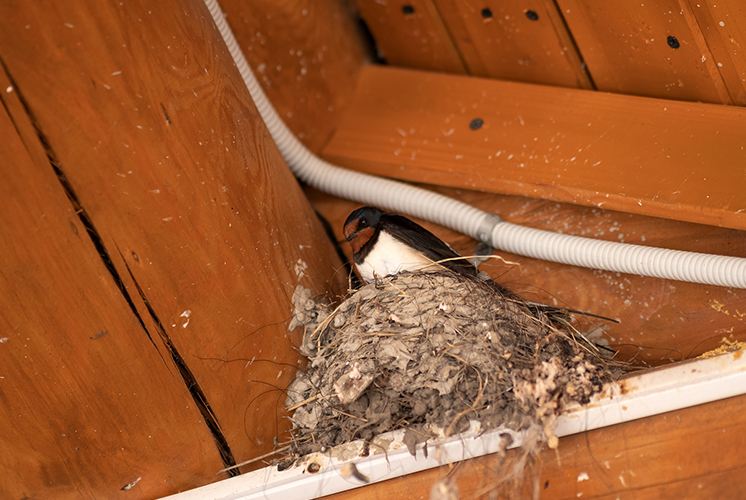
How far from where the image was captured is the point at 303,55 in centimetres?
315

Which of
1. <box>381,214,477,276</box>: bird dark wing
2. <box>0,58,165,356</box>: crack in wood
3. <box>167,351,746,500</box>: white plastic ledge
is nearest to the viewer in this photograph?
<box>0,58,165,356</box>: crack in wood

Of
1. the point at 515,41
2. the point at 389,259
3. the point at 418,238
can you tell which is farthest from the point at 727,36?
the point at 389,259

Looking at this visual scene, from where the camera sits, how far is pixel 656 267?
2430mm

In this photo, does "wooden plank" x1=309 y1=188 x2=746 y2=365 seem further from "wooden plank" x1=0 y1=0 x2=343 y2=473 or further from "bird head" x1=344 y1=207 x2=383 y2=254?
"wooden plank" x1=0 y1=0 x2=343 y2=473

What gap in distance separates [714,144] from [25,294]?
5.10 ft

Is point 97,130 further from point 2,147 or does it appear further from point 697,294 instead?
point 697,294

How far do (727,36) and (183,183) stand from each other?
1248 millimetres

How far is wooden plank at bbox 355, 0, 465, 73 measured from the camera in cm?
308

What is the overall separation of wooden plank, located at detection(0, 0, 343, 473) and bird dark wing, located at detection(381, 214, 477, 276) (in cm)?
29

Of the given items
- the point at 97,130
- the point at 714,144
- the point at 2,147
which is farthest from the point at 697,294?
the point at 2,147

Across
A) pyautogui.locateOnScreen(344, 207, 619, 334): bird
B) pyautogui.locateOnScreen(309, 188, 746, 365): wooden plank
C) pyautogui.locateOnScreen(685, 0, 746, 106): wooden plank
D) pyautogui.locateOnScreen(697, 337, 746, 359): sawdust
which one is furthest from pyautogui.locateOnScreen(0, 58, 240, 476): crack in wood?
pyautogui.locateOnScreen(685, 0, 746, 106): wooden plank

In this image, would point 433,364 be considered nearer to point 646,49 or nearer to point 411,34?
point 646,49

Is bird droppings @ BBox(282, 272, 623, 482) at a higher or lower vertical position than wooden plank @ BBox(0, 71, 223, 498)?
lower

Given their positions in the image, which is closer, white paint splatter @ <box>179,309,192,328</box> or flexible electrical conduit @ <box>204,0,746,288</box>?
white paint splatter @ <box>179,309,192,328</box>
